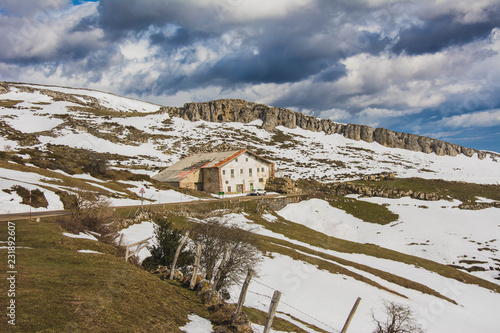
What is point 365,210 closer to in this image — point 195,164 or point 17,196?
point 195,164

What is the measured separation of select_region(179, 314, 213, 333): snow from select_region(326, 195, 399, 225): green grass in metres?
49.9

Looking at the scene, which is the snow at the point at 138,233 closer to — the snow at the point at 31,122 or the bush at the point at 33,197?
the bush at the point at 33,197

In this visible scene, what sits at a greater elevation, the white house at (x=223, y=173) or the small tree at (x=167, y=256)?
the white house at (x=223, y=173)

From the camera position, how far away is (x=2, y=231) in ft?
62.5

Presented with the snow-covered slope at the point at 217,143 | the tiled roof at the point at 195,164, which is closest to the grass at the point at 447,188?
the snow-covered slope at the point at 217,143

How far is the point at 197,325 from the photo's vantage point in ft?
34.8

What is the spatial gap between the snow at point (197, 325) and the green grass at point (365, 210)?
49.9 m

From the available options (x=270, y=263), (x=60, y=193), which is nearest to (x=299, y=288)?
(x=270, y=263)

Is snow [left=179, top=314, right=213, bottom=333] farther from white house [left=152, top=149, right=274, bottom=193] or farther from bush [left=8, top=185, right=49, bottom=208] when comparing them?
white house [left=152, top=149, right=274, bottom=193]

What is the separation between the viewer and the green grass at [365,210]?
55219 millimetres

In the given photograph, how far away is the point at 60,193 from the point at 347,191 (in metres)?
56.8

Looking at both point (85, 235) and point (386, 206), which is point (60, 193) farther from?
point (386, 206)

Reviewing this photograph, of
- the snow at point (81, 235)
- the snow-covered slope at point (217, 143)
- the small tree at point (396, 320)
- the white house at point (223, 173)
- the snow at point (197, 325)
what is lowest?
the small tree at point (396, 320)

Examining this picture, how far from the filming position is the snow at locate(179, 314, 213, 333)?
1005 cm
